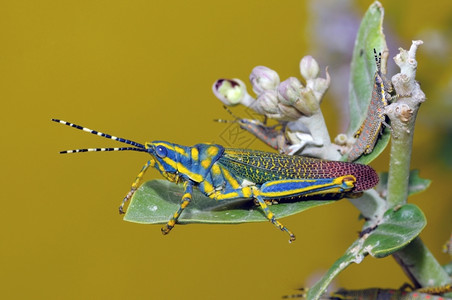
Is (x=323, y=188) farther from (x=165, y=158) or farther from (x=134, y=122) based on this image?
(x=134, y=122)

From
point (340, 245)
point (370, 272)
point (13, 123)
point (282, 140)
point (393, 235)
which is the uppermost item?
point (13, 123)

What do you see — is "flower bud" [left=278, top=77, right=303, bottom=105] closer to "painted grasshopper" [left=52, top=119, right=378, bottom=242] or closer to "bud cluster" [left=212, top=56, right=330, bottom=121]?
"bud cluster" [left=212, top=56, right=330, bottom=121]

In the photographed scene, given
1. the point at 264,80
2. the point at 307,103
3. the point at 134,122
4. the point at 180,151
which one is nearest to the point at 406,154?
the point at 307,103

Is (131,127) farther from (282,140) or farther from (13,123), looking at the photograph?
(282,140)

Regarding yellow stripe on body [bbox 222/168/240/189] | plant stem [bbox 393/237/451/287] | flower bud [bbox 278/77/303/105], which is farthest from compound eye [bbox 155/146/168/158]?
plant stem [bbox 393/237/451/287]

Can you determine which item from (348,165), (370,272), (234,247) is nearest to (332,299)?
(348,165)

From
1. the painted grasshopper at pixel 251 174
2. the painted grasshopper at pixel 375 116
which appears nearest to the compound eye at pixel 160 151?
the painted grasshopper at pixel 251 174

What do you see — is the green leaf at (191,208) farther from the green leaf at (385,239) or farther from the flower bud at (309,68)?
the flower bud at (309,68)
